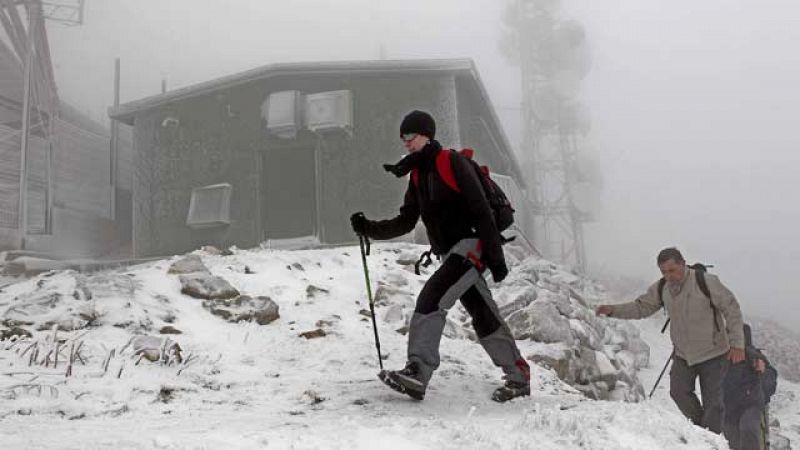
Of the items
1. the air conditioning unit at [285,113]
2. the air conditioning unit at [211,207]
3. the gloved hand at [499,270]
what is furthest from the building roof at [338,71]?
the gloved hand at [499,270]

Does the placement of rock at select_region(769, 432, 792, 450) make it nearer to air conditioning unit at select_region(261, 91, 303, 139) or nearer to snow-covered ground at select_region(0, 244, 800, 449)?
snow-covered ground at select_region(0, 244, 800, 449)

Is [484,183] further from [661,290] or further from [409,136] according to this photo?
[661,290]

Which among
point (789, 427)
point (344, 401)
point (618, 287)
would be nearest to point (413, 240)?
point (789, 427)

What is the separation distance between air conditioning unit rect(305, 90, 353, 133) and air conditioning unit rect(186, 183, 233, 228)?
280 cm

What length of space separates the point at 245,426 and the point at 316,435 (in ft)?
1.31

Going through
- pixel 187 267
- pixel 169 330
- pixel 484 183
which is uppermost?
pixel 484 183

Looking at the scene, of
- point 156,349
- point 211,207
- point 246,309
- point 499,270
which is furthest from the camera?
point 211,207

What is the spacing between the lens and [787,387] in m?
13.3

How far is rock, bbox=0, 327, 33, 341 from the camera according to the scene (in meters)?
4.39

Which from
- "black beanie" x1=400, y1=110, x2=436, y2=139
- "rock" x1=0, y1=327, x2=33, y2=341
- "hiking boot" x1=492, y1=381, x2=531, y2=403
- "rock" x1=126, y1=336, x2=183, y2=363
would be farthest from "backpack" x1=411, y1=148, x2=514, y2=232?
"rock" x1=0, y1=327, x2=33, y2=341

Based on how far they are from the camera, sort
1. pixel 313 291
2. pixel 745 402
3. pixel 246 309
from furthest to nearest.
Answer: pixel 313 291, pixel 246 309, pixel 745 402

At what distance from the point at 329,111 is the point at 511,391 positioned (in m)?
11.5

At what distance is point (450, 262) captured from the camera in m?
3.72

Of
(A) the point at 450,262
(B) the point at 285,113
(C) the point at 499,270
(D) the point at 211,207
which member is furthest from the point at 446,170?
(D) the point at 211,207
